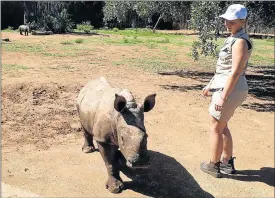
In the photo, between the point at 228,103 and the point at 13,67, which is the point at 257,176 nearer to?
the point at 228,103

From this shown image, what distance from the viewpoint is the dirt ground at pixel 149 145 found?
16.0 feet

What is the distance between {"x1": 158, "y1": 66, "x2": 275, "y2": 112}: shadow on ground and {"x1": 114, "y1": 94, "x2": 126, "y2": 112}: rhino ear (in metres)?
5.38

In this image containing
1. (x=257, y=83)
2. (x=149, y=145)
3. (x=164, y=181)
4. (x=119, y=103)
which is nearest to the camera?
(x=119, y=103)

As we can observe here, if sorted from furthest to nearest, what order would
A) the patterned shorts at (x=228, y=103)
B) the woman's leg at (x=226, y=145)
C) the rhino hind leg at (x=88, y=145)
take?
the rhino hind leg at (x=88, y=145), the woman's leg at (x=226, y=145), the patterned shorts at (x=228, y=103)

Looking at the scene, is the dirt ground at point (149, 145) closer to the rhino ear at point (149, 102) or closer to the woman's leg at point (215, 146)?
the woman's leg at point (215, 146)

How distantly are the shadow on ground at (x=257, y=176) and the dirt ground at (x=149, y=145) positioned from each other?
14mm

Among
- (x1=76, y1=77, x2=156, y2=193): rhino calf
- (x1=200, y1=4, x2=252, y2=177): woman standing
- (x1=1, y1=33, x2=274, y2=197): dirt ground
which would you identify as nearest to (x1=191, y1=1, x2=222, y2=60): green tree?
(x1=1, y1=33, x2=274, y2=197): dirt ground

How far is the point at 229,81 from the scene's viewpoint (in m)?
4.52

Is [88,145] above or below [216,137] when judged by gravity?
below

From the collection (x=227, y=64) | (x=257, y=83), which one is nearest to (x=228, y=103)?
(x=227, y=64)

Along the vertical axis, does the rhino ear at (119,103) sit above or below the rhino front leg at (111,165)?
above

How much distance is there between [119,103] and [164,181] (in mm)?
1359

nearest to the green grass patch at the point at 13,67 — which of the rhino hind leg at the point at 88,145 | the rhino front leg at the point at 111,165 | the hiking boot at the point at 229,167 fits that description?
the rhino hind leg at the point at 88,145

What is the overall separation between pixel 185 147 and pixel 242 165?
100cm
